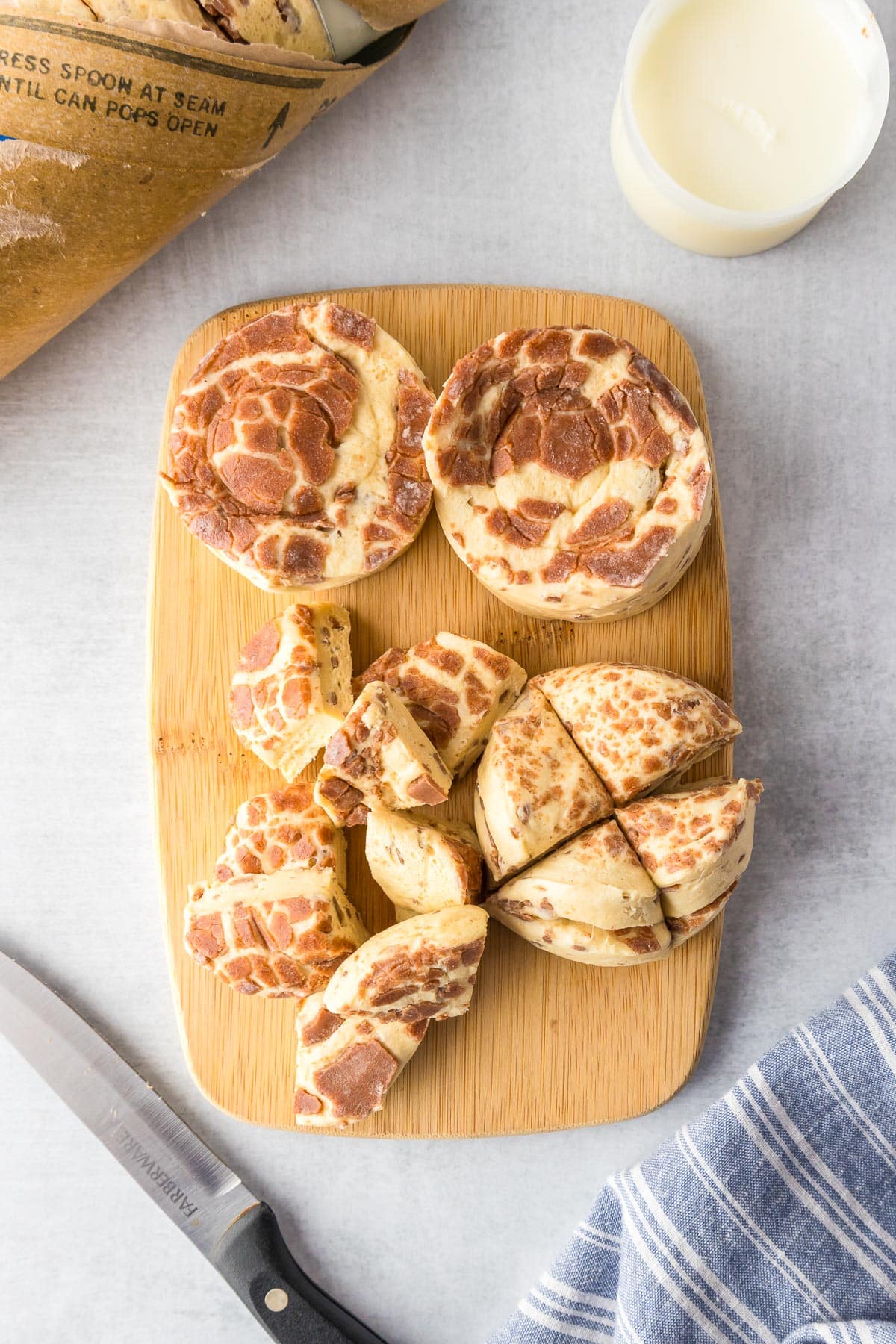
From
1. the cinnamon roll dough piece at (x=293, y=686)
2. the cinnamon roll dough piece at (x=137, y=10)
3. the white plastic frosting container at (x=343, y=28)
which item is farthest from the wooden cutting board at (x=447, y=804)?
the cinnamon roll dough piece at (x=137, y=10)

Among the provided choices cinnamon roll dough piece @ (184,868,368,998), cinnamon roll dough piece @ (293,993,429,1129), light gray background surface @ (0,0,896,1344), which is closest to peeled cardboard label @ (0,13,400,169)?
light gray background surface @ (0,0,896,1344)

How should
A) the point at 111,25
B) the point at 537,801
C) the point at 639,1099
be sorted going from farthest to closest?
the point at 639,1099 < the point at 537,801 < the point at 111,25

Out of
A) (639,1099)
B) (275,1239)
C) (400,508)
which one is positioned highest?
(400,508)

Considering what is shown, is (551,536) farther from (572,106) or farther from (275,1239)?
(275,1239)

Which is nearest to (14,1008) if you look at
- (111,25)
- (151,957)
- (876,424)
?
(151,957)

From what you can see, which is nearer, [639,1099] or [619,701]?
[619,701]

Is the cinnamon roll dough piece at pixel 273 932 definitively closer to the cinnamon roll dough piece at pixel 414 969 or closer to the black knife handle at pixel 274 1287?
the cinnamon roll dough piece at pixel 414 969

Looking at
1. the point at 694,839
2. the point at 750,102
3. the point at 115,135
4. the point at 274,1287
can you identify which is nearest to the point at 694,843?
the point at 694,839
